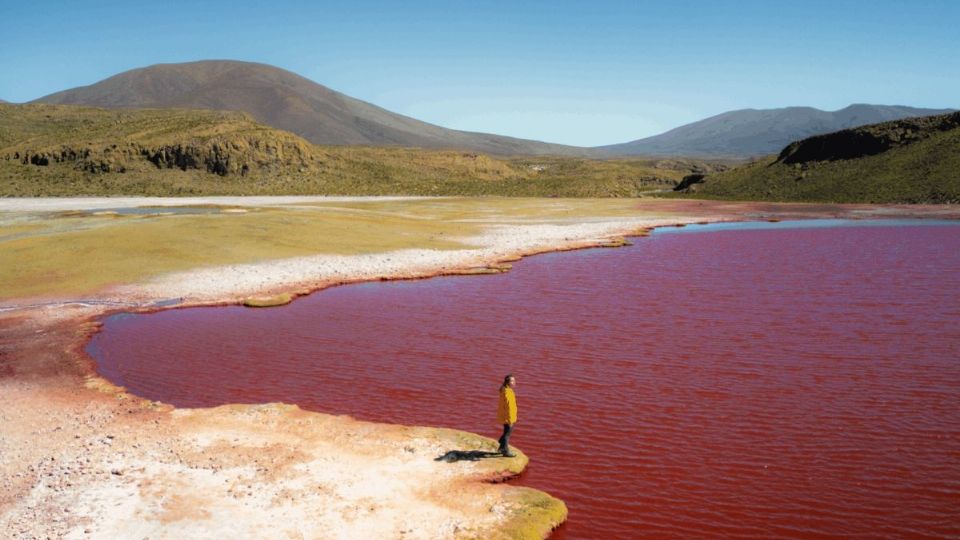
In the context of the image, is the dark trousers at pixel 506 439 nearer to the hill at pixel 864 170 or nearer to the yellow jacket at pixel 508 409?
the yellow jacket at pixel 508 409

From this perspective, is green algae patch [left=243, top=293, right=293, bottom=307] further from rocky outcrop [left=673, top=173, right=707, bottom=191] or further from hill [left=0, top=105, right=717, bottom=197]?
rocky outcrop [left=673, top=173, right=707, bottom=191]

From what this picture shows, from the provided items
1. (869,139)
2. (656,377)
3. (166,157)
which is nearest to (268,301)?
(656,377)

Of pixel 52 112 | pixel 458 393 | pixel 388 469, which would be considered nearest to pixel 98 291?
pixel 458 393

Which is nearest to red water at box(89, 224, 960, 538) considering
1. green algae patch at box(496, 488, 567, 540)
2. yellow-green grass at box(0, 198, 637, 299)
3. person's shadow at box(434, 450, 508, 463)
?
green algae patch at box(496, 488, 567, 540)

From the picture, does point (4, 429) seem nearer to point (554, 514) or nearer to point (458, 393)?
point (458, 393)

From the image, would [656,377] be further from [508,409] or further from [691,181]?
[691,181]

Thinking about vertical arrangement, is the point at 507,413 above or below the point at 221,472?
above

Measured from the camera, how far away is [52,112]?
488 feet

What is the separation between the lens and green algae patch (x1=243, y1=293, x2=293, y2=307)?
3002cm

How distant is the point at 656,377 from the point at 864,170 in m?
106

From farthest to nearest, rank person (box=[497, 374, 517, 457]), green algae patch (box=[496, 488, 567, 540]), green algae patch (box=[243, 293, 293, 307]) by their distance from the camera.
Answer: green algae patch (box=[243, 293, 293, 307])
person (box=[497, 374, 517, 457])
green algae patch (box=[496, 488, 567, 540])

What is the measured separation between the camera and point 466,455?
14.2 m

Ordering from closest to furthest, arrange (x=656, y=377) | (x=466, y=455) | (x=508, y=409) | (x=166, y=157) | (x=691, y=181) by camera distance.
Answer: (x=508, y=409), (x=466, y=455), (x=656, y=377), (x=166, y=157), (x=691, y=181)

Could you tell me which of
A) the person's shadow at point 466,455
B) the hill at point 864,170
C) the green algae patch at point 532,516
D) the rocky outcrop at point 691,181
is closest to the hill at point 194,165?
the rocky outcrop at point 691,181
